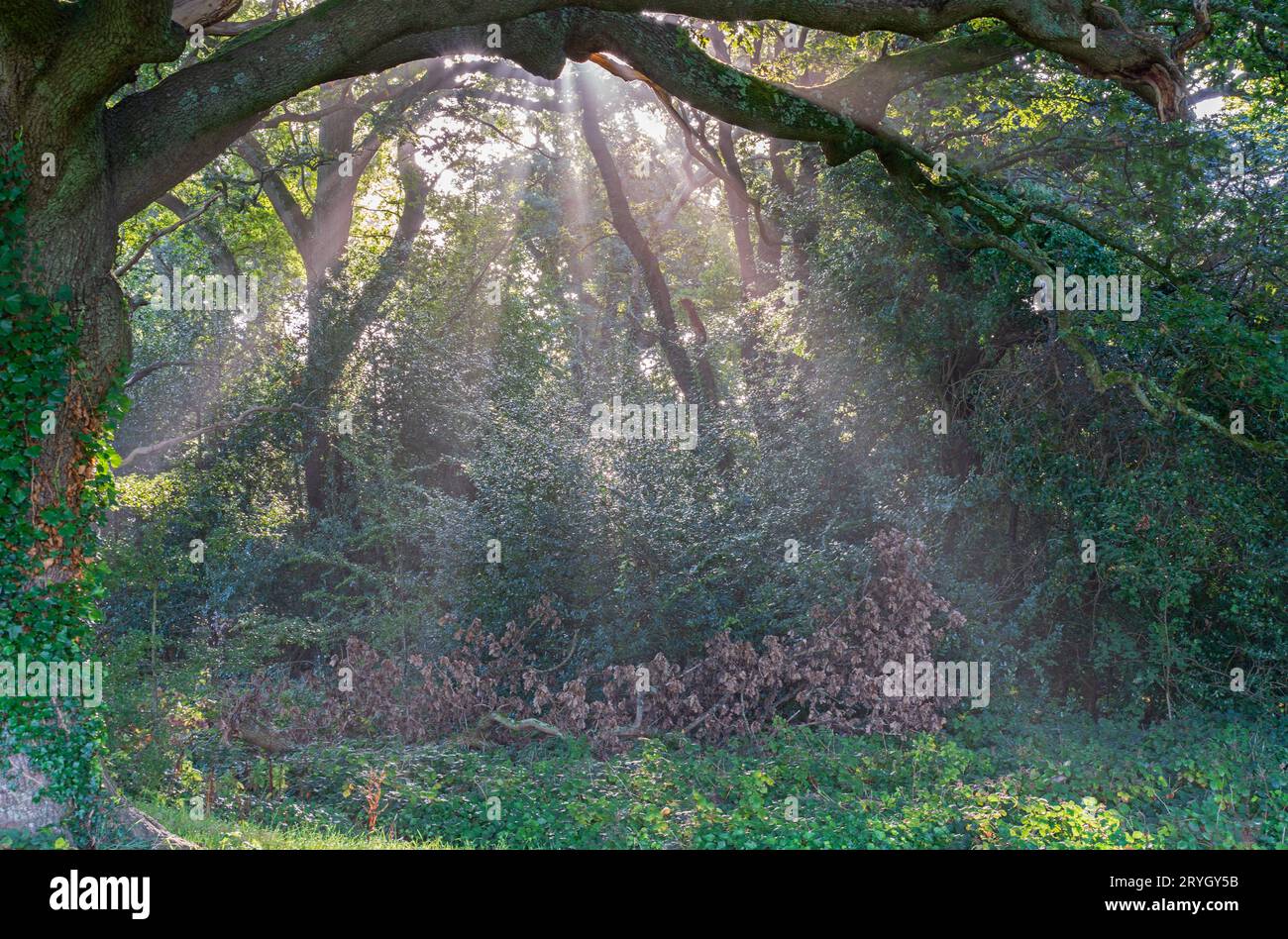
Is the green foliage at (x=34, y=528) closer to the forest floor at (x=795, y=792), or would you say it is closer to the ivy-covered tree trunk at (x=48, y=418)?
the ivy-covered tree trunk at (x=48, y=418)

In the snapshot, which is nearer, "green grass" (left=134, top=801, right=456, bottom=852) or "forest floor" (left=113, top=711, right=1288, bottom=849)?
"green grass" (left=134, top=801, right=456, bottom=852)

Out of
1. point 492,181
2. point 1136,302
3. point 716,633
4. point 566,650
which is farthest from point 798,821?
point 492,181

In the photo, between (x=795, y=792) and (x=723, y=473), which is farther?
(x=723, y=473)

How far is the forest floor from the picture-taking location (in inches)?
282

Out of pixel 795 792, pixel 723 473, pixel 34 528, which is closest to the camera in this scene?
pixel 34 528

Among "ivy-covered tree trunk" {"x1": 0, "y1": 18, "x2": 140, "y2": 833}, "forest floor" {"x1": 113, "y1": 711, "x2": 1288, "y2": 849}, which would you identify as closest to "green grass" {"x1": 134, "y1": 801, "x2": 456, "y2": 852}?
"forest floor" {"x1": 113, "y1": 711, "x2": 1288, "y2": 849}

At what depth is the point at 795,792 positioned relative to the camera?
820cm

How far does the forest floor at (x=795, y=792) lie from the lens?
716 centimetres

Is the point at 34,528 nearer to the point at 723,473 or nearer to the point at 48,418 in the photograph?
the point at 48,418

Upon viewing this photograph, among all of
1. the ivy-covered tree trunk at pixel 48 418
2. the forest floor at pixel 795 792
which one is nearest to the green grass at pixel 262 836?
the forest floor at pixel 795 792

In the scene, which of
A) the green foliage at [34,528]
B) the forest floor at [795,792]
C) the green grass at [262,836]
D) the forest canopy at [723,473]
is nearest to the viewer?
the green foliage at [34,528]

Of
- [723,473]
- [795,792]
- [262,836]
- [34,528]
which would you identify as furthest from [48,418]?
[723,473]

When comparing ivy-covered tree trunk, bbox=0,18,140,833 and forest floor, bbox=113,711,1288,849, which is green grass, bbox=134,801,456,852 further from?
ivy-covered tree trunk, bbox=0,18,140,833
